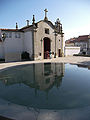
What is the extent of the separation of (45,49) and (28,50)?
4.39 meters

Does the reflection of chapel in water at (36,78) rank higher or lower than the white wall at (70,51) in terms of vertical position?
lower

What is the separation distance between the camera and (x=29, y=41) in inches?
702

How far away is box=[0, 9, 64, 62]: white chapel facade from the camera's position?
17062 millimetres

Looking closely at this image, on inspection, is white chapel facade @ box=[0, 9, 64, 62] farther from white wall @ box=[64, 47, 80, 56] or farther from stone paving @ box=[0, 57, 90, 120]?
stone paving @ box=[0, 57, 90, 120]

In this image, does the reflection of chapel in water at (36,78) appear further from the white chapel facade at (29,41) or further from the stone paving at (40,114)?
the white chapel facade at (29,41)

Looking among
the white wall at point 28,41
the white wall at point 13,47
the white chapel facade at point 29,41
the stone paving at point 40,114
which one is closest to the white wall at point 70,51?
the white chapel facade at point 29,41

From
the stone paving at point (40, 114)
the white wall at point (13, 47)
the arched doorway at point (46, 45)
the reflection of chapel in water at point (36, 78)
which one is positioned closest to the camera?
the stone paving at point (40, 114)

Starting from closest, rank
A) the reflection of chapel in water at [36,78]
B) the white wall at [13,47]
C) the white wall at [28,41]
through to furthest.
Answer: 1. the reflection of chapel in water at [36,78]
2. the white wall at [13,47]
3. the white wall at [28,41]

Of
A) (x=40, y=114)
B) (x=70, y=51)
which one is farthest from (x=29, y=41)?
(x=40, y=114)

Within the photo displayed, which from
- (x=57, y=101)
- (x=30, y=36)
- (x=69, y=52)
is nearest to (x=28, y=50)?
(x=30, y=36)

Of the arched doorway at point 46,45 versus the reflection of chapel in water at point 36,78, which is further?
the arched doorway at point 46,45

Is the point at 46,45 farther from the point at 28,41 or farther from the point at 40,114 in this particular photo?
the point at 40,114

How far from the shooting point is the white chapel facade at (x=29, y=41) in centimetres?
1706

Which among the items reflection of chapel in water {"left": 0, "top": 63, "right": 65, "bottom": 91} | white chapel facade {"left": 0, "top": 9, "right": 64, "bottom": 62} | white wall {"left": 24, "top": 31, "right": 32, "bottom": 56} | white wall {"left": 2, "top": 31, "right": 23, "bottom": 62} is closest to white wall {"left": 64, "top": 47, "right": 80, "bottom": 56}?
white chapel facade {"left": 0, "top": 9, "right": 64, "bottom": 62}
